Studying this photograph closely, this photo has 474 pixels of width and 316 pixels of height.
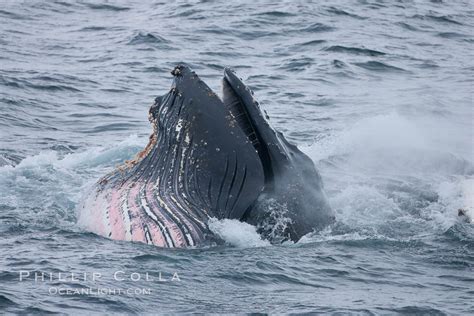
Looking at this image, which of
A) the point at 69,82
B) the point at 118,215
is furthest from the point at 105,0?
the point at 118,215

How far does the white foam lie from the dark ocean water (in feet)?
0.07

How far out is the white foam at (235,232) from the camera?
9461 millimetres

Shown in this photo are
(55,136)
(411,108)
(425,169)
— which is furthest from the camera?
(411,108)

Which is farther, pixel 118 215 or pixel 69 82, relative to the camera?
pixel 69 82

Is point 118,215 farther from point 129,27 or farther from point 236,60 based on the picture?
point 129,27

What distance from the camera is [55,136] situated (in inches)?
640

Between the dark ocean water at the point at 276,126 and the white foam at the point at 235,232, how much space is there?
0.02 m

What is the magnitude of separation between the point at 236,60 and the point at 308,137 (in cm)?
624

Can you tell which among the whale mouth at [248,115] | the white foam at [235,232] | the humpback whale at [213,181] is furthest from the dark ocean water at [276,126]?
the whale mouth at [248,115]

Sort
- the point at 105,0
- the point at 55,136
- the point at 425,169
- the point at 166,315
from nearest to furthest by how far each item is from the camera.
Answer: the point at 166,315 → the point at 425,169 → the point at 55,136 → the point at 105,0

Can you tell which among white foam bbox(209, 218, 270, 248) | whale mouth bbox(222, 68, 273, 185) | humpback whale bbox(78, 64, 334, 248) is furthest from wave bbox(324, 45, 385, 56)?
white foam bbox(209, 218, 270, 248)

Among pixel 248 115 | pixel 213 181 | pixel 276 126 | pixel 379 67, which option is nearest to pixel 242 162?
pixel 213 181

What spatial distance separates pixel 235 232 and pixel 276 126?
314 inches

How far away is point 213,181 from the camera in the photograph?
9.75m
